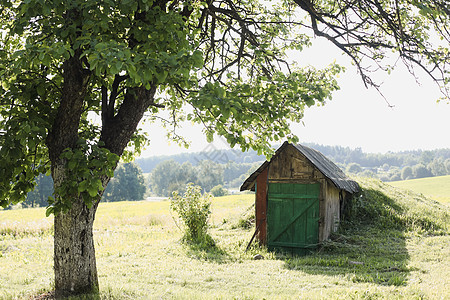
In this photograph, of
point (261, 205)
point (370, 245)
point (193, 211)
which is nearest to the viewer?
point (370, 245)

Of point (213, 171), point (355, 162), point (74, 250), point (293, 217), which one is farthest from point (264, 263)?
point (355, 162)

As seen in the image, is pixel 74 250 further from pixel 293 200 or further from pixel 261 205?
pixel 293 200

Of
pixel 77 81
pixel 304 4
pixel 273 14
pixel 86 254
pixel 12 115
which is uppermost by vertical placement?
pixel 273 14

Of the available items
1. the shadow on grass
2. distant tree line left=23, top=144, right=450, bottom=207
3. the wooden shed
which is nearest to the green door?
the wooden shed

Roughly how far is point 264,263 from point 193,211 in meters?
4.45

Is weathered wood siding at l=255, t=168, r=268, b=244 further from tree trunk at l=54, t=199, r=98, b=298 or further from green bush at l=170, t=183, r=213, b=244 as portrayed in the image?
tree trunk at l=54, t=199, r=98, b=298

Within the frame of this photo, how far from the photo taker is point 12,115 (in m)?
6.24

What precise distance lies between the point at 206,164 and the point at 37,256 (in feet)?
309

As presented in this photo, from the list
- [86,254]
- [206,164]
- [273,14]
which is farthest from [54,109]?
[206,164]

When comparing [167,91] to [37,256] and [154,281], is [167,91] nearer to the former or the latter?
[154,281]

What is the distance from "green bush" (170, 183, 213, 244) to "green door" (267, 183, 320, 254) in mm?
2529

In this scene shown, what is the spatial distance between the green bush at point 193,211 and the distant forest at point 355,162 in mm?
76670

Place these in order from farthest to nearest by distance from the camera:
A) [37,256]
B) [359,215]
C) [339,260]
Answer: [359,215] → [37,256] → [339,260]

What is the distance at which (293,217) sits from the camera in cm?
1349
